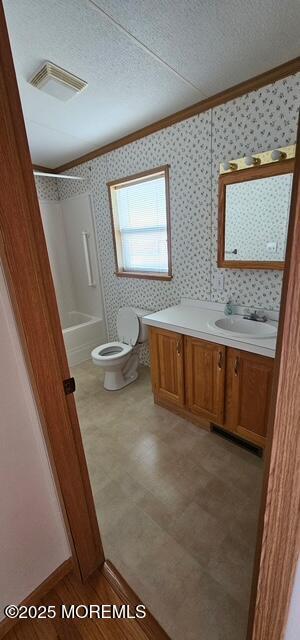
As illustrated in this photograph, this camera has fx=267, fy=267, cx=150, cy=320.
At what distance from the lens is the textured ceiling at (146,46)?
3.84 ft

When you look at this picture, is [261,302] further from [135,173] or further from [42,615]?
[42,615]

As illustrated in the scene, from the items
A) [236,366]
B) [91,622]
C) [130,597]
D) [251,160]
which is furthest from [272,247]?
[91,622]

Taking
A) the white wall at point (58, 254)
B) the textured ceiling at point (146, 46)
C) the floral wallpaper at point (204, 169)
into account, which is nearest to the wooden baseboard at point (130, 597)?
the floral wallpaper at point (204, 169)

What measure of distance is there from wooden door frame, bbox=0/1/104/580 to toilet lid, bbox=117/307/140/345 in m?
1.73

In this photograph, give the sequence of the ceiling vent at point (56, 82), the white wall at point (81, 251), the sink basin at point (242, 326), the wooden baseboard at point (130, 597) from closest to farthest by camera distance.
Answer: the wooden baseboard at point (130, 597) < the ceiling vent at point (56, 82) < the sink basin at point (242, 326) < the white wall at point (81, 251)

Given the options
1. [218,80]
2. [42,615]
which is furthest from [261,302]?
[42,615]

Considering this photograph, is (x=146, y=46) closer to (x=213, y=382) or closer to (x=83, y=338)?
(x=213, y=382)

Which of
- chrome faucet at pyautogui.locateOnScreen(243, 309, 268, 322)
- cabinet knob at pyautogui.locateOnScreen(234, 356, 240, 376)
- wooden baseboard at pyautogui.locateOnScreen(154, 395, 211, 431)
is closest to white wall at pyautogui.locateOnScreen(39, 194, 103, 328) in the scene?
wooden baseboard at pyautogui.locateOnScreen(154, 395, 211, 431)

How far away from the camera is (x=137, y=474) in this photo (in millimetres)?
1728

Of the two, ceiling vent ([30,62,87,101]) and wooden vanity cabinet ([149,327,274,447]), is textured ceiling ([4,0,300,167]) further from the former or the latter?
wooden vanity cabinet ([149,327,274,447])

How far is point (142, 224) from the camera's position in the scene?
2.76 m

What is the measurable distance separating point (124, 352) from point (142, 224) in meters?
1.32

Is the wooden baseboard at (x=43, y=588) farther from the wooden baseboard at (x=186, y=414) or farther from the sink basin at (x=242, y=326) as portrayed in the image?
the sink basin at (x=242, y=326)

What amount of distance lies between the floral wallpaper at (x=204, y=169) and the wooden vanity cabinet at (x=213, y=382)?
21.6 inches
